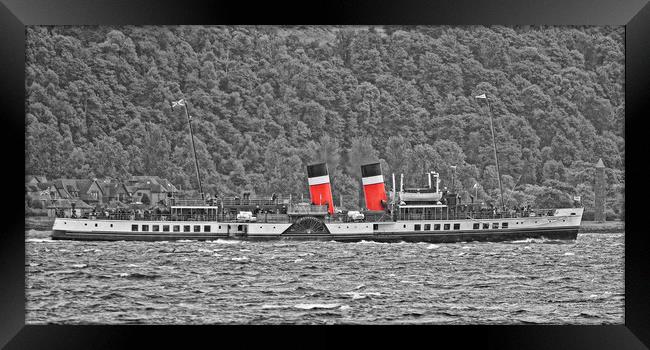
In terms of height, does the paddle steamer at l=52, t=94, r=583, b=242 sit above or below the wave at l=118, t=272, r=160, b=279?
above

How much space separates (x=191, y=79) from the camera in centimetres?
2706

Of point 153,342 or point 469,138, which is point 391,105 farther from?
point 153,342

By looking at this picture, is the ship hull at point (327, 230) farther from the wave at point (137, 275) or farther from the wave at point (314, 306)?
the wave at point (314, 306)

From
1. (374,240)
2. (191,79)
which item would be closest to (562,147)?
(374,240)

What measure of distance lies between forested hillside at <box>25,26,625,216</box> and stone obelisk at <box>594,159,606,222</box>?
29 centimetres

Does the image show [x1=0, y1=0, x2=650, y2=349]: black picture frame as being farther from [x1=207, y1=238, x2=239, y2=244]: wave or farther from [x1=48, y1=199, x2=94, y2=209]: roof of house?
[x1=48, y1=199, x2=94, y2=209]: roof of house

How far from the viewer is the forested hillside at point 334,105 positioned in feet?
80.4

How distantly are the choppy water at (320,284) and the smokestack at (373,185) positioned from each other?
2.45m

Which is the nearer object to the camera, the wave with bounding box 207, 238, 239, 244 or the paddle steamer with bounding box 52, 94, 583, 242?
the wave with bounding box 207, 238, 239, 244

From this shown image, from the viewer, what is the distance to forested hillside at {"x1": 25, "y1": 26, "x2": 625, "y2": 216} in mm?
24500

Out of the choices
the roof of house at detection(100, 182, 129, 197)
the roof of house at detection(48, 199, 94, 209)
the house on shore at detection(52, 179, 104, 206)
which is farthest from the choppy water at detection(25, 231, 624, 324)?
the roof of house at detection(100, 182, 129, 197)
